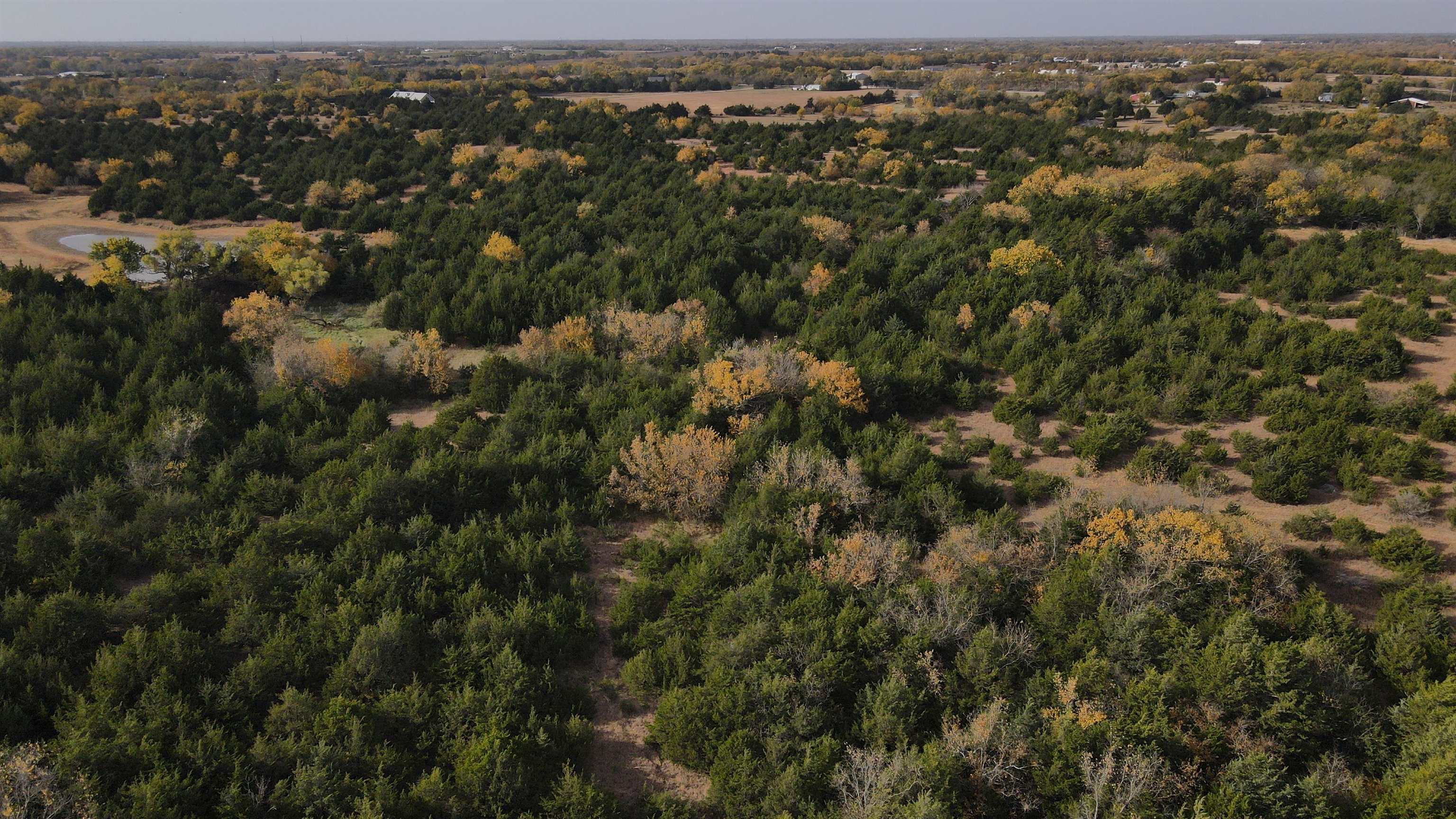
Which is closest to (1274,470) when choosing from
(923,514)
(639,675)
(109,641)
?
(923,514)

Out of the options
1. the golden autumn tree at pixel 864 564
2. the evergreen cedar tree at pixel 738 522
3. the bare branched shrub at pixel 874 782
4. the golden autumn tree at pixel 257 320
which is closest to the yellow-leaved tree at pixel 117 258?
the evergreen cedar tree at pixel 738 522

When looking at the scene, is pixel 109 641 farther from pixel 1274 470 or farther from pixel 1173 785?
pixel 1274 470

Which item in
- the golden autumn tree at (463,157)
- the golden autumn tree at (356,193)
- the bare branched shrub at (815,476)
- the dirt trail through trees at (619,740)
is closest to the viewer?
the dirt trail through trees at (619,740)

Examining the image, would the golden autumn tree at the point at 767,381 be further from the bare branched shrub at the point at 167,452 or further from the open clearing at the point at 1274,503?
the bare branched shrub at the point at 167,452

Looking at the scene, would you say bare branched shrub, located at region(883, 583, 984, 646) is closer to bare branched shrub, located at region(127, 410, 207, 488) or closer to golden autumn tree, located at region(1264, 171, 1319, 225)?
bare branched shrub, located at region(127, 410, 207, 488)

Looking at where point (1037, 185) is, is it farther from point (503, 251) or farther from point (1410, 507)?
point (503, 251)

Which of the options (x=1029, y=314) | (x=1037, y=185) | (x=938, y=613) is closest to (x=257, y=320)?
(x=938, y=613)
